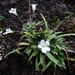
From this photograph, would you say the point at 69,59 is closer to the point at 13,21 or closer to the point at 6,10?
the point at 13,21

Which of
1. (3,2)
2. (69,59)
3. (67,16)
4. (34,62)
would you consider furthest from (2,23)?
(69,59)

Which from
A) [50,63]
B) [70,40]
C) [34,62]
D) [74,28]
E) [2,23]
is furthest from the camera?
[2,23]

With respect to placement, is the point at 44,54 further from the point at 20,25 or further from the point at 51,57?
the point at 20,25

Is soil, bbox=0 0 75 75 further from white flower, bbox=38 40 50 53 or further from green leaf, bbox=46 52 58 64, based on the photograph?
white flower, bbox=38 40 50 53

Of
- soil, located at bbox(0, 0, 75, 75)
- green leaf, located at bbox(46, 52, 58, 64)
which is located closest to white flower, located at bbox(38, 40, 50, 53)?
green leaf, located at bbox(46, 52, 58, 64)

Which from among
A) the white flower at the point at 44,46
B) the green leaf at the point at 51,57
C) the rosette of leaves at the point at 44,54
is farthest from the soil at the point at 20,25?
the white flower at the point at 44,46

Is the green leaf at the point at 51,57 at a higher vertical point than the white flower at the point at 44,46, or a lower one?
lower

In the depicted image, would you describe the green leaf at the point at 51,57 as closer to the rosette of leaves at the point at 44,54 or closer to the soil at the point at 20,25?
the rosette of leaves at the point at 44,54

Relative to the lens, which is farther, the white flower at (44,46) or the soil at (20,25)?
the soil at (20,25)
